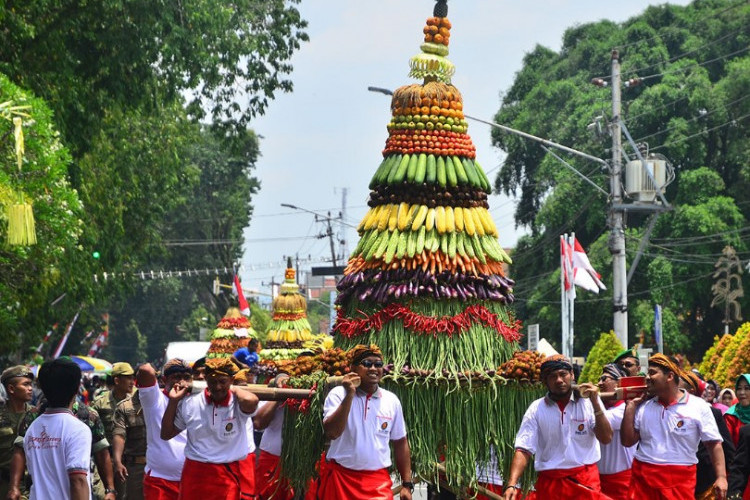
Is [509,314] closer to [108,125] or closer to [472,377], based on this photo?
[472,377]

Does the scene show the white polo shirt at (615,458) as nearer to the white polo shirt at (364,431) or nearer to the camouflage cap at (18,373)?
the white polo shirt at (364,431)

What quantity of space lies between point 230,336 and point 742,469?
61.5ft

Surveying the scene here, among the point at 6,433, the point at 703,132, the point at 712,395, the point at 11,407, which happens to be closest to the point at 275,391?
the point at 11,407

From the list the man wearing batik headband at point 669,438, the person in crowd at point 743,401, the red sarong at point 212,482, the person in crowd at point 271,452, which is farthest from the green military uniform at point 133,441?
the person in crowd at point 743,401

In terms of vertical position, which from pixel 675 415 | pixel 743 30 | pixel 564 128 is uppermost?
pixel 743 30

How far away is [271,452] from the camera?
447 inches

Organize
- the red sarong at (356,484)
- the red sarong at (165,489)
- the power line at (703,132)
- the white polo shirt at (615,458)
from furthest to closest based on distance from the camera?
the power line at (703,132) → the white polo shirt at (615,458) → the red sarong at (165,489) → the red sarong at (356,484)

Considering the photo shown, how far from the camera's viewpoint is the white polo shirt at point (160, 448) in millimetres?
10000

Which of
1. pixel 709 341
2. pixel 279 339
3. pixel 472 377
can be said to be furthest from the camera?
pixel 709 341

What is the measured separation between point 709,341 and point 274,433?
3395 cm

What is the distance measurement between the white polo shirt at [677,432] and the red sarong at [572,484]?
0.47 meters

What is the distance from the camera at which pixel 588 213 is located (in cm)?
4394

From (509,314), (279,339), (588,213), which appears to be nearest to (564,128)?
(588,213)

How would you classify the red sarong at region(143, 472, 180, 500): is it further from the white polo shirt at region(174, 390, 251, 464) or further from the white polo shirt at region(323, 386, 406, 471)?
the white polo shirt at region(323, 386, 406, 471)
